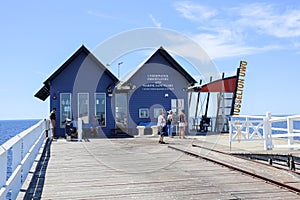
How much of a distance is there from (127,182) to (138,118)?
491 inches

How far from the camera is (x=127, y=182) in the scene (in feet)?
18.4

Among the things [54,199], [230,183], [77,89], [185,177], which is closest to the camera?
[54,199]

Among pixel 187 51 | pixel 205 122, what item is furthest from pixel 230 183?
pixel 205 122

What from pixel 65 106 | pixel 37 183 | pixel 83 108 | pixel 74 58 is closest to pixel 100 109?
pixel 83 108

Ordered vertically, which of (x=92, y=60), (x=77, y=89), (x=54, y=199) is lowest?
(x=54, y=199)

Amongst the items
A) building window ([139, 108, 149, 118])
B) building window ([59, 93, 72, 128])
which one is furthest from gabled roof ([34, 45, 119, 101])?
building window ([139, 108, 149, 118])

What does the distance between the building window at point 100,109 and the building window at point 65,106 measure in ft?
4.30

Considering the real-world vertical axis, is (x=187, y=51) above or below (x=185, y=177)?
above

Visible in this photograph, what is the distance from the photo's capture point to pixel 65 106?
16.9 m

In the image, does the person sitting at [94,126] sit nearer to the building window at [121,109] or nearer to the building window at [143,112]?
the building window at [121,109]

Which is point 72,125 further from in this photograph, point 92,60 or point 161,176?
point 161,176

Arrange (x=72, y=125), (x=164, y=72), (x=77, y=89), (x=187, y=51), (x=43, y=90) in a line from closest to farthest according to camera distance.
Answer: (x=187, y=51) < (x=72, y=125) < (x=77, y=89) < (x=164, y=72) < (x=43, y=90)

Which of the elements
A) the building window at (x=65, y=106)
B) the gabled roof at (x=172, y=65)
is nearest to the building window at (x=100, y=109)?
the building window at (x=65, y=106)

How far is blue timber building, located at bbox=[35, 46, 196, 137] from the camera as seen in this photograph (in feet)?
55.7
